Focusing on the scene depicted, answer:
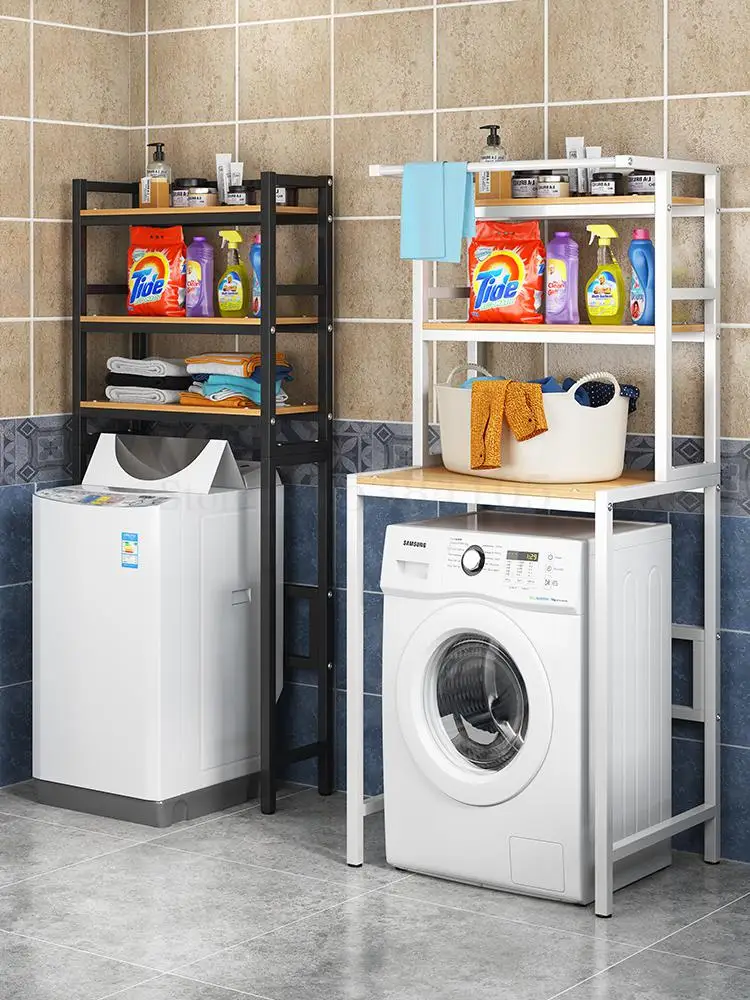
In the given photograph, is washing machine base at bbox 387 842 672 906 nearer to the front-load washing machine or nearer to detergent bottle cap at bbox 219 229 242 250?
the front-load washing machine

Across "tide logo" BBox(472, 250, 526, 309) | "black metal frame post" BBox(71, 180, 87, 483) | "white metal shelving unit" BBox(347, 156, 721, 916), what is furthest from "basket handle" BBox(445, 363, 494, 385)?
"black metal frame post" BBox(71, 180, 87, 483)

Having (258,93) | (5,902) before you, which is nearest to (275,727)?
(5,902)

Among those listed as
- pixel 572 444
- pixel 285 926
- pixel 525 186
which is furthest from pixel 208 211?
pixel 285 926

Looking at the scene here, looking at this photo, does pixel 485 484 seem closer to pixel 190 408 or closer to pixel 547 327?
pixel 547 327

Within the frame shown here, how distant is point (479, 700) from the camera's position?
350 centimetres

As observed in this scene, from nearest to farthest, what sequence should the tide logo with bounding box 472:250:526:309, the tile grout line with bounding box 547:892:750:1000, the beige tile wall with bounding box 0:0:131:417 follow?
1. the tile grout line with bounding box 547:892:750:1000
2. the tide logo with bounding box 472:250:526:309
3. the beige tile wall with bounding box 0:0:131:417

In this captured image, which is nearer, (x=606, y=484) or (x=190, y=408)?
(x=606, y=484)

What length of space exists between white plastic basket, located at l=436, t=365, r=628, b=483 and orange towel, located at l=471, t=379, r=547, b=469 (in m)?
0.03

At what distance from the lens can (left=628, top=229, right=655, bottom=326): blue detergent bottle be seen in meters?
3.41

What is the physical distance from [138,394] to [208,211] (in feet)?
1.72

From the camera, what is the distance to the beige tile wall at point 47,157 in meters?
4.18

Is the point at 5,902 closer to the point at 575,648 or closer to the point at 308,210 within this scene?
the point at 575,648

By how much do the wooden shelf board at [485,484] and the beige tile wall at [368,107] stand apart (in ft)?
1.23

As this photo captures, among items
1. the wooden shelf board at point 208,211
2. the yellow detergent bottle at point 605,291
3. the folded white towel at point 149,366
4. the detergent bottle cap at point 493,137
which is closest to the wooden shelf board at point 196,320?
the folded white towel at point 149,366
